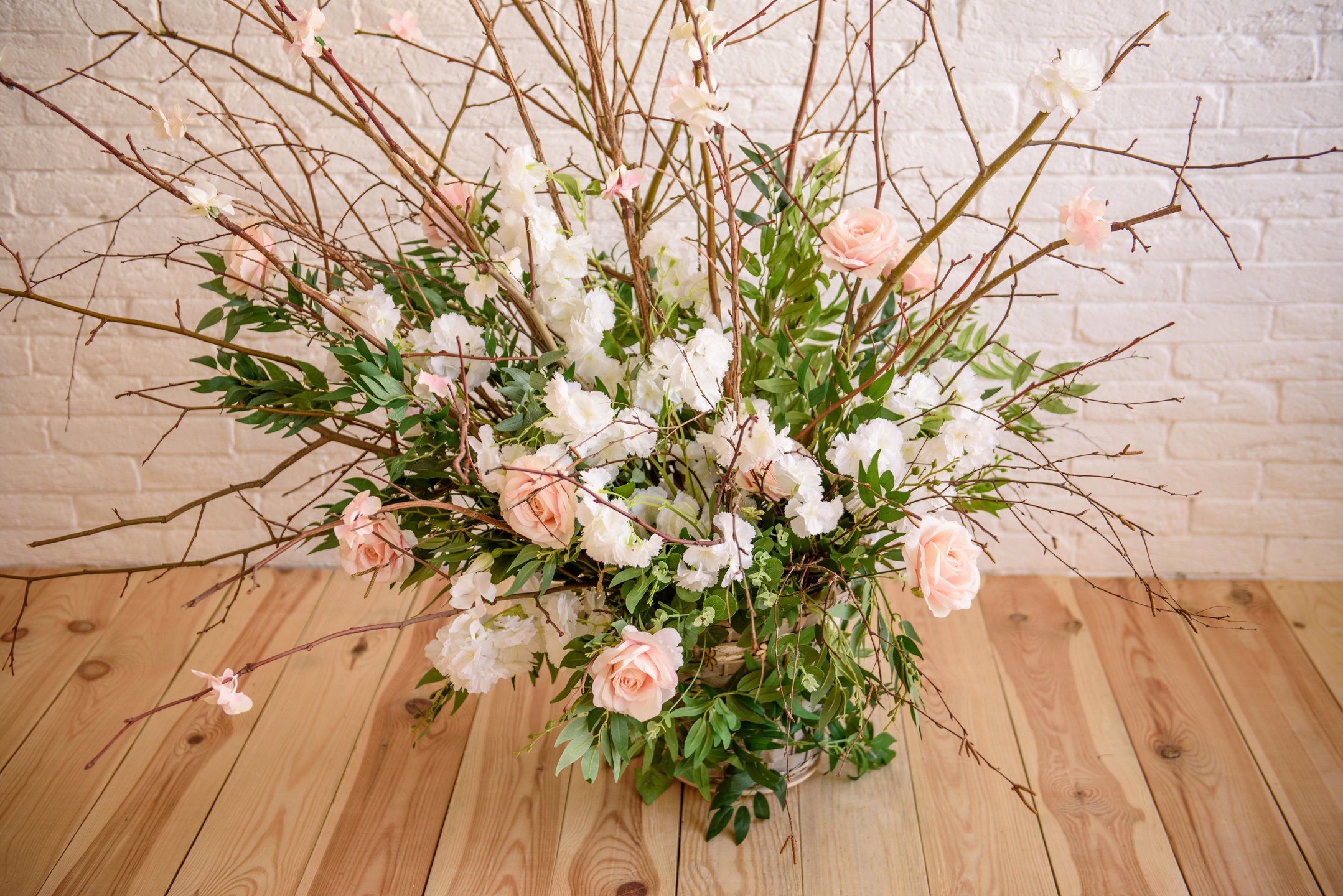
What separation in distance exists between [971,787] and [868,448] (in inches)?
23.1

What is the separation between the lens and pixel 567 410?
0.86 metres

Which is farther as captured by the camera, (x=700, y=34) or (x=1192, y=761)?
(x=1192, y=761)

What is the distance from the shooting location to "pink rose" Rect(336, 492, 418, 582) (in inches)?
32.6

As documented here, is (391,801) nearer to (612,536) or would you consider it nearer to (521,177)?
(612,536)

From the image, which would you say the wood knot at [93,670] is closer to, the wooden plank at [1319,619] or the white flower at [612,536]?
the white flower at [612,536]

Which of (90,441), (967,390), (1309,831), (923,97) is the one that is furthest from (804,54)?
(90,441)

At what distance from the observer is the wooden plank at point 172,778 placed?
1.16m

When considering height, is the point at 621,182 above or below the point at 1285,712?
above

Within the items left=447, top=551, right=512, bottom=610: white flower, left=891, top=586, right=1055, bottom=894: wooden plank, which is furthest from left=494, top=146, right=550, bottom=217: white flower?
left=891, top=586, right=1055, bottom=894: wooden plank

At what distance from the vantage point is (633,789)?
1.26 m

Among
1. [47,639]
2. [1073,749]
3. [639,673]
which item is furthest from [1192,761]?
[47,639]

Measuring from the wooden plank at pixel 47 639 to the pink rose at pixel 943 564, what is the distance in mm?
1208

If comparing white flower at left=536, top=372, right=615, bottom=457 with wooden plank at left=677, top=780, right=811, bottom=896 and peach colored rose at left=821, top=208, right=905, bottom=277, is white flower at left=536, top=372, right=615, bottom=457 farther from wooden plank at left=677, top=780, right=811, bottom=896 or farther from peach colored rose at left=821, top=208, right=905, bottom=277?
wooden plank at left=677, top=780, right=811, bottom=896

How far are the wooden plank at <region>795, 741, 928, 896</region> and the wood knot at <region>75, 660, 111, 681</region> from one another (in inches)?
38.9
